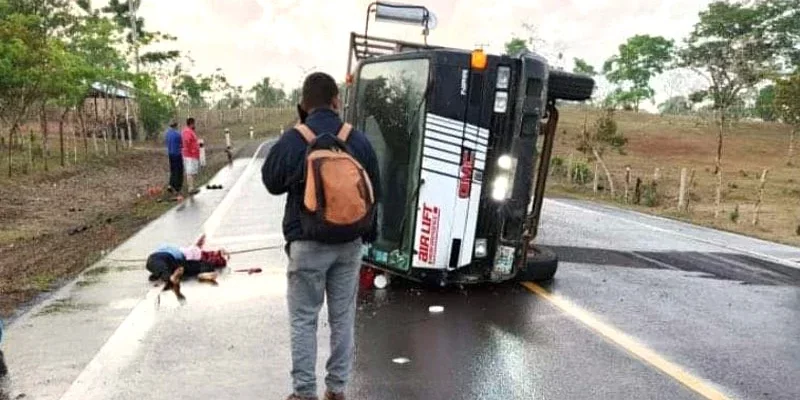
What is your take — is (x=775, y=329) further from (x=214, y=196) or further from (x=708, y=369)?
(x=214, y=196)

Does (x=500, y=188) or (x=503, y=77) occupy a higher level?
(x=503, y=77)

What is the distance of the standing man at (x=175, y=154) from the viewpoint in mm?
17719

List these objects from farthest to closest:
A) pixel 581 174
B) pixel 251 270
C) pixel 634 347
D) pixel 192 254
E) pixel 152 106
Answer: pixel 152 106
pixel 581 174
pixel 251 270
pixel 192 254
pixel 634 347

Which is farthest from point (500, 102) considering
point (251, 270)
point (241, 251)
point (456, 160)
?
point (241, 251)

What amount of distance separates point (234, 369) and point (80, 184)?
1884 cm

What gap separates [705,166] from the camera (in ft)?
149

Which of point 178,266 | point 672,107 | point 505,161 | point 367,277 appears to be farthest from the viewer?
point 672,107

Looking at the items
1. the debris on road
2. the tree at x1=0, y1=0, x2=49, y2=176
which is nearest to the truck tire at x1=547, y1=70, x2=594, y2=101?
the debris on road

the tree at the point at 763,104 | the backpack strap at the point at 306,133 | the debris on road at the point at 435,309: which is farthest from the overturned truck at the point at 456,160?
the tree at the point at 763,104

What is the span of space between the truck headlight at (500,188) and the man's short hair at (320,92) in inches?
120

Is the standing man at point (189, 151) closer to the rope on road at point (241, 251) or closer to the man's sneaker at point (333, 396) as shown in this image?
the rope on road at point (241, 251)

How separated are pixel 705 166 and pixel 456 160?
137 feet

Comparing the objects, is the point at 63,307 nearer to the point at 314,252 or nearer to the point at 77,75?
the point at 314,252

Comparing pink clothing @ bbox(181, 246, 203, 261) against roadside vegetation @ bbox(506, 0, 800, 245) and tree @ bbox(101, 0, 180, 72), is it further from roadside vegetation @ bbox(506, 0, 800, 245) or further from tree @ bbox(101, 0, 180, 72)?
tree @ bbox(101, 0, 180, 72)
